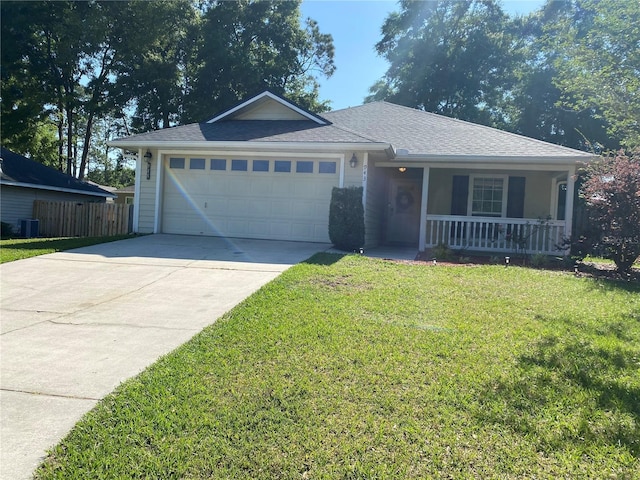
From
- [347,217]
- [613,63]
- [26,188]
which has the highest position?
[613,63]

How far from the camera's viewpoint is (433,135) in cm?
1291

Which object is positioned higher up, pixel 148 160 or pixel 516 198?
pixel 148 160

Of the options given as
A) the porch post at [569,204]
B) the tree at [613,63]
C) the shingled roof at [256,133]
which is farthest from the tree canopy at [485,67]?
the shingled roof at [256,133]

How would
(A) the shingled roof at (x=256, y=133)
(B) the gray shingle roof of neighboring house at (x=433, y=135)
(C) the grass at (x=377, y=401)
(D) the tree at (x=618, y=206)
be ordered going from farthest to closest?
1. (B) the gray shingle roof of neighboring house at (x=433, y=135)
2. (A) the shingled roof at (x=256, y=133)
3. (D) the tree at (x=618, y=206)
4. (C) the grass at (x=377, y=401)

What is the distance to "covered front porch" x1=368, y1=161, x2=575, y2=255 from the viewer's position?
1089 cm

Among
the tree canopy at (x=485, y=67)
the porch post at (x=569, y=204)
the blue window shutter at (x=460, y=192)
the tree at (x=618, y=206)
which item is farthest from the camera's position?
the tree canopy at (x=485, y=67)

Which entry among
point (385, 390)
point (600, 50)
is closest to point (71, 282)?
point (385, 390)

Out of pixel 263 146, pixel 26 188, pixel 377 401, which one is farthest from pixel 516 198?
pixel 26 188

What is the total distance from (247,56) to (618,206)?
23.5m

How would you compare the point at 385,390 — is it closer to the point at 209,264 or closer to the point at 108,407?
the point at 108,407

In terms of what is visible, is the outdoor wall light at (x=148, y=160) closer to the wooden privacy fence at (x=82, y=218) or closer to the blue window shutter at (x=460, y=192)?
the wooden privacy fence at (x=82, y=218)

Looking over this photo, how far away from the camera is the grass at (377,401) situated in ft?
8.39

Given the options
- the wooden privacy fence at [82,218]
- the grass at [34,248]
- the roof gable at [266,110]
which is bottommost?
the grass at [34,248]

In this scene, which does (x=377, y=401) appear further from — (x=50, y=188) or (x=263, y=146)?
(x=50, y=188)
